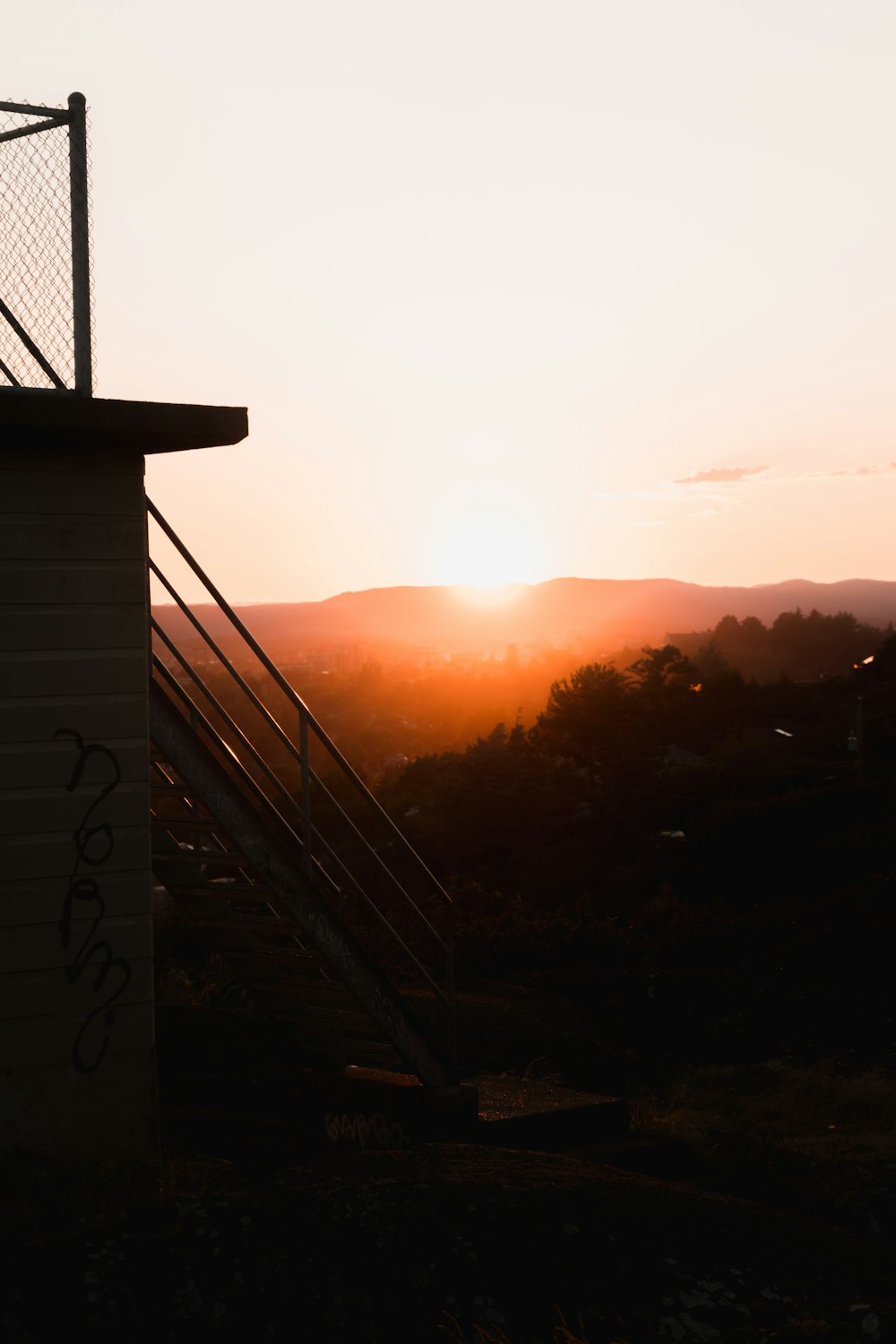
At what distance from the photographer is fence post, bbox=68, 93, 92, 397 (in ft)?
20.2

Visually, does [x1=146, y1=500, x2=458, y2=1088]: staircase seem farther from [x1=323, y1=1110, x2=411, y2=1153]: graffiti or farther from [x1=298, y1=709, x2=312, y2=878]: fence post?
[x1=323, y1=1110, x2=411, y2=1153]: graffiti

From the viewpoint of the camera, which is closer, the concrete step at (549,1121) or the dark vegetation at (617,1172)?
the dark vegetation at (617,1172)

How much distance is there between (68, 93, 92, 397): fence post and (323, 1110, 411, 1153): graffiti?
509cm

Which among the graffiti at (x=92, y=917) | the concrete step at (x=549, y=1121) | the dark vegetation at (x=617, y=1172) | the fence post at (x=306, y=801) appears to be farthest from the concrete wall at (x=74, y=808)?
the concrete step at (x=549, y=1121)

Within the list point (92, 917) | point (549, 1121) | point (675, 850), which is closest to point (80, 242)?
point (92, 917)

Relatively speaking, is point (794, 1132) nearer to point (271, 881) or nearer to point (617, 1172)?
point (617, 1172)

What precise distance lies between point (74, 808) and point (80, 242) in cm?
291

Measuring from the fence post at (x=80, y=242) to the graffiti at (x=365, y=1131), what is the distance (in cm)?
509

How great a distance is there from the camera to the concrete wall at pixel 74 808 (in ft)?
20.2

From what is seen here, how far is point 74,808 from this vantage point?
631 cm

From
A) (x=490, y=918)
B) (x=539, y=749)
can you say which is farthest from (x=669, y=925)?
(x=539, y=749)

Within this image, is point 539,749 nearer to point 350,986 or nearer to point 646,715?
point 646,715

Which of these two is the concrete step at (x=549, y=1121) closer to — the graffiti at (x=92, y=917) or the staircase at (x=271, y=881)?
the staircase at (x=271, y=881)

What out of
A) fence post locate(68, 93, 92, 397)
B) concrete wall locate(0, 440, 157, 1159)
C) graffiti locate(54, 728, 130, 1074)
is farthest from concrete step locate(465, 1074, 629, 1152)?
fence post locate(68, 93, 92, 397)
